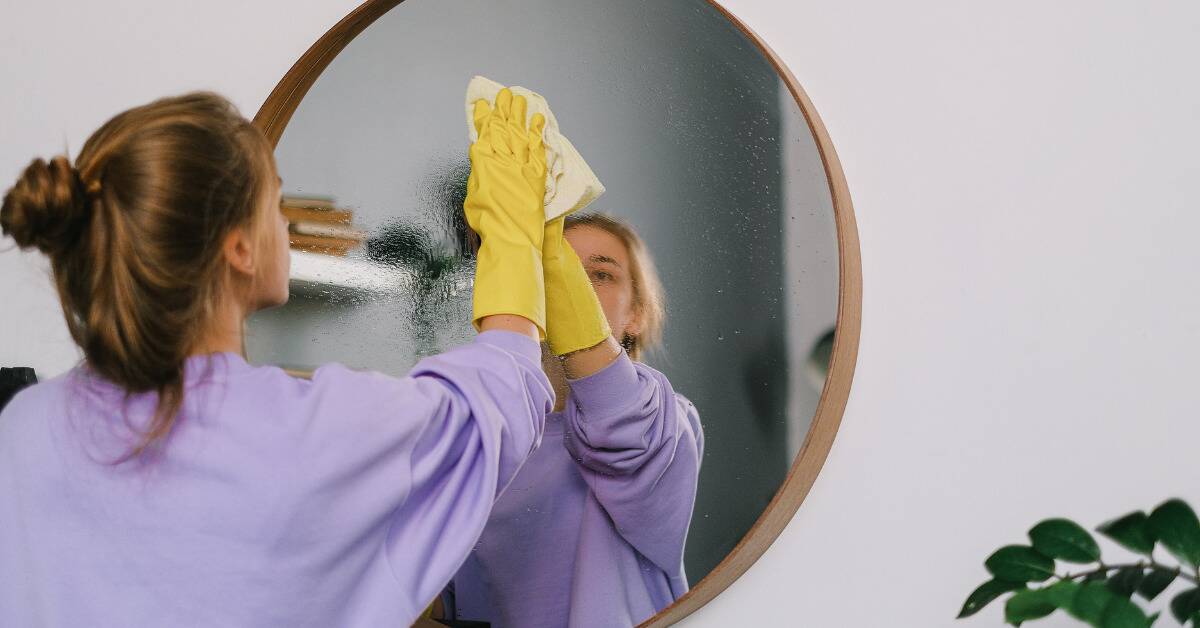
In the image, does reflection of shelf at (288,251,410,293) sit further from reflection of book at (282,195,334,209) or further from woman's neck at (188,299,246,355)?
woman's neck at (188,299,246,355)

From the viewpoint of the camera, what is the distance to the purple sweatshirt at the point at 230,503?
2.25ft

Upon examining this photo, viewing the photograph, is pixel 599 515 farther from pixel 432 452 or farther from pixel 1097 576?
pixel 1097 576

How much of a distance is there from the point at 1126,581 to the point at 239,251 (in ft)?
2.14

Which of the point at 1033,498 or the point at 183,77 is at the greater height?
the point at 183,77

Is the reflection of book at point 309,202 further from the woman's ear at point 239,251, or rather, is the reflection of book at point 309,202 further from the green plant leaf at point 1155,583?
the green plant leaf at point 1155,583

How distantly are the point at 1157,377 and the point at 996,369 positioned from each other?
137 mm

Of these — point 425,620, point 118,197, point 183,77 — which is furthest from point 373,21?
point 425,620

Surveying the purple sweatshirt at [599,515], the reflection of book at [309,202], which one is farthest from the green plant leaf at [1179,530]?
the reflection of book at [309,202]

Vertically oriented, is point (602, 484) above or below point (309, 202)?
below

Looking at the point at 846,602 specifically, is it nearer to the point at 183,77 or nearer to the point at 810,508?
the point at 810,508

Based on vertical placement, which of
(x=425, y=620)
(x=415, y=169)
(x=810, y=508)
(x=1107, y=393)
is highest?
(x=415, y=169)

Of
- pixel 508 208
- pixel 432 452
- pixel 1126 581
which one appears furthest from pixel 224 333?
pixel 1126 581

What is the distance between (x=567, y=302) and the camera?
3.26ft

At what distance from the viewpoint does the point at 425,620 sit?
1.10 metres
